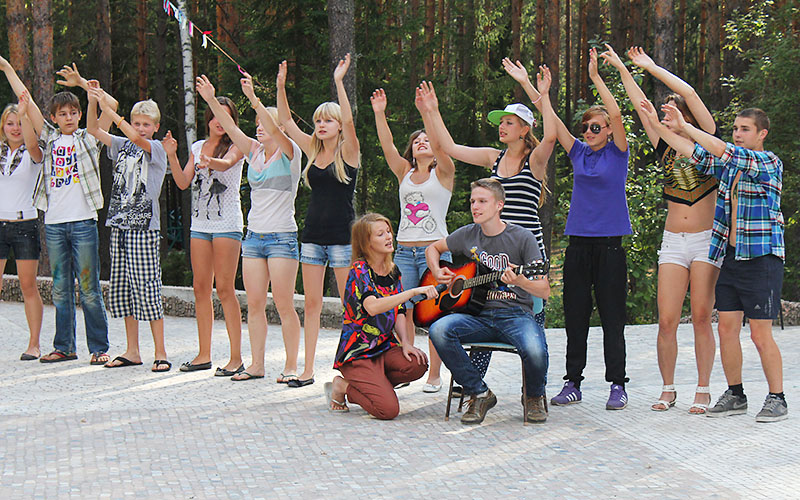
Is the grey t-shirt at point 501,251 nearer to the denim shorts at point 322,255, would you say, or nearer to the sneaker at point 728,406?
the denim shorts at point 322,255

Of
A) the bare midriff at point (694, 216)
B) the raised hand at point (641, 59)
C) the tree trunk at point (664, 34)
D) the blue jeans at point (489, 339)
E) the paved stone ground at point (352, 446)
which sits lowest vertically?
the paved stone ground at point (352, 446)

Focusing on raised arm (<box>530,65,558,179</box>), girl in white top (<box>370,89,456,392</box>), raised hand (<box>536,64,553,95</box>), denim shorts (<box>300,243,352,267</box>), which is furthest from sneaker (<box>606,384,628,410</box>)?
denim shorts (<box>300,243,352,267</box>)

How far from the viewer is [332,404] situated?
5.86 m

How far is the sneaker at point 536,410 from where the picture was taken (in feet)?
18.1

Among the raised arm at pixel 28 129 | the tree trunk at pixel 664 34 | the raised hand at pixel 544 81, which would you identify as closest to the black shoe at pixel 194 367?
the raised arm at pixel 28 129

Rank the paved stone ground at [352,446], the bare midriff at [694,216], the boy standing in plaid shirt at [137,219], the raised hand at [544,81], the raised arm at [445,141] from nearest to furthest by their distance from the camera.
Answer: the paved stone ground at [352,446], the bare midriff at [694,216], the raised hand at [544,81], the raised arm at [445,141], the boy standing in plaid shirt at [137,219]

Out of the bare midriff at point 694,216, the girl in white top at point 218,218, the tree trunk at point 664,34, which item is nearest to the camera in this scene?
the bare midriff at point 694,216

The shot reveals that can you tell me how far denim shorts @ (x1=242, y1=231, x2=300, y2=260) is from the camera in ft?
22.0

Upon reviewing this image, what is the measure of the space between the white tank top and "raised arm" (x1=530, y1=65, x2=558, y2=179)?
70 cm

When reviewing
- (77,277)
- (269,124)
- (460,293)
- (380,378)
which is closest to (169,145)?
(269,124)

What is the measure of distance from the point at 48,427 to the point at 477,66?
1869 centimetres

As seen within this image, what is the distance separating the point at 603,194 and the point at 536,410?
148 centimetres

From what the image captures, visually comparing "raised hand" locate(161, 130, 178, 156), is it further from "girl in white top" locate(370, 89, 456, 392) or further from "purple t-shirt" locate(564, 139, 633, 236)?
"purple t-shirt" locate(564, 139, 633, 236)

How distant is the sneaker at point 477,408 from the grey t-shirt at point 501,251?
0.58 meters
